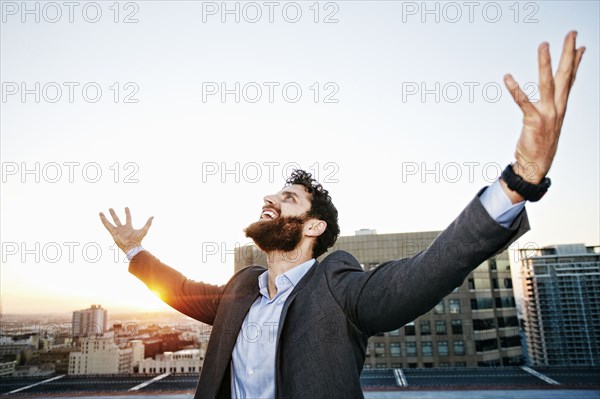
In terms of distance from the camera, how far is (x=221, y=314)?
101 inches

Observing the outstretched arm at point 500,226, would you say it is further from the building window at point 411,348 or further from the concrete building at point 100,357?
the concrete building at point 100,357

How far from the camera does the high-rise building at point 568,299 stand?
441ft

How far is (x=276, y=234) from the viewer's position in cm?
275

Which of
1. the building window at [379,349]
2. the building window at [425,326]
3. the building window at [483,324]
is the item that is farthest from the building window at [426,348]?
the building window at [483,324]

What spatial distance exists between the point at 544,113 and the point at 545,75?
16 centimetres

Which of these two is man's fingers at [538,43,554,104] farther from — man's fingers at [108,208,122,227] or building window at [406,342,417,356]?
building window at [406,342,417,356]

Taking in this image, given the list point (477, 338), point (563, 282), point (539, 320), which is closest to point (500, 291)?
point (477, 338)

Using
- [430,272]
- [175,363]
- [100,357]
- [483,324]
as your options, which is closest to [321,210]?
[430,272]

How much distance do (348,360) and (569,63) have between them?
5.50ft

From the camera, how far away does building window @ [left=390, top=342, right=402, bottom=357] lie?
202ft

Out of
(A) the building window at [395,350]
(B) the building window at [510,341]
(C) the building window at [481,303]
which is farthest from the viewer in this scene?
(B) the building window at [510,341]

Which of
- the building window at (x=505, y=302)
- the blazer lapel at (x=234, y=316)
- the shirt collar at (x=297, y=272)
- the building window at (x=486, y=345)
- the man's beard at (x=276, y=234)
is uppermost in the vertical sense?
the man's beard at (x=276, y=234)

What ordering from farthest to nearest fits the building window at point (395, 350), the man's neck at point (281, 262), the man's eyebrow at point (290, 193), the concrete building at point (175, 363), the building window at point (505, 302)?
the concrete building at point (175, 363) → the building window at point (505, 302) → the building window at point (395, 350) → the man's eyebrow at point (290, 193) → the man's neck at point (281, 262)

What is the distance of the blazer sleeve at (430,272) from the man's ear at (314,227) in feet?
3.52
